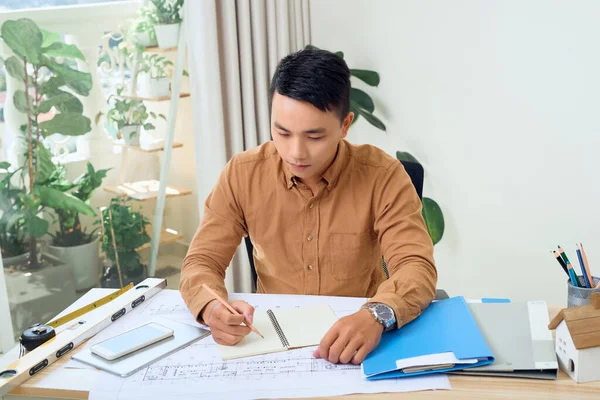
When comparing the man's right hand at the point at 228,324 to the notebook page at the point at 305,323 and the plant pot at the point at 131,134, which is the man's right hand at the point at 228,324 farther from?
the plant pot at the point at 131,134

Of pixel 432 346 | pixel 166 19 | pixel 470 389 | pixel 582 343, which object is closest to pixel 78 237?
pixel 166 19

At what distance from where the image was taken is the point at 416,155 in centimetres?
279

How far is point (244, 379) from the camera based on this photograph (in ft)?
3.66

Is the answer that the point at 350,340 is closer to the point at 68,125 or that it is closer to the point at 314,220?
the point at 314,220

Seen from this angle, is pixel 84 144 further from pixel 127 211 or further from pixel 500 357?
pixel 500 357

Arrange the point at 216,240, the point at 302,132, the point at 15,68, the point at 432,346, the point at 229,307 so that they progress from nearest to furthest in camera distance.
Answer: the point at 432,346 < the point at 229,307 < the point at 302,132 < the point at 216,240 < the point at 15,68

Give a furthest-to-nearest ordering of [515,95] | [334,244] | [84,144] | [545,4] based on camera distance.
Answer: [84,144] < [515,95] < [545,4] < [334,244]

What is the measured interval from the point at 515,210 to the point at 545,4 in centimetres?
76

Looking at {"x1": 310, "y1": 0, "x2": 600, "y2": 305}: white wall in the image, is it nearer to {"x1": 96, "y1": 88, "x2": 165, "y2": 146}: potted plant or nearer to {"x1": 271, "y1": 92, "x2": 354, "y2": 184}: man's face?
{"x1": 96, "y1": 88, "x2": 165, "y2": 146}: potted plant

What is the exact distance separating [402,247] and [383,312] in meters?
0.28

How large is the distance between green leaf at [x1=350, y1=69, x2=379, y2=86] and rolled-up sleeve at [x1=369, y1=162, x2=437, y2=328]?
120cm

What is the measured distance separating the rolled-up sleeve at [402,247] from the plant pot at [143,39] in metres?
1.50

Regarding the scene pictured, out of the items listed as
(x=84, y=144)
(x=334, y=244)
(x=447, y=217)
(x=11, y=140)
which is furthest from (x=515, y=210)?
(x=11, y=140)

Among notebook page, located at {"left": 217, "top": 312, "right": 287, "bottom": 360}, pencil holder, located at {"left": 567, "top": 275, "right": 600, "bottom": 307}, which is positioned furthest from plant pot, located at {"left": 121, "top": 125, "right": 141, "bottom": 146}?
pencil holder, located at {"left": 567, "top": 275, "right": 600, "bottom": 307}
